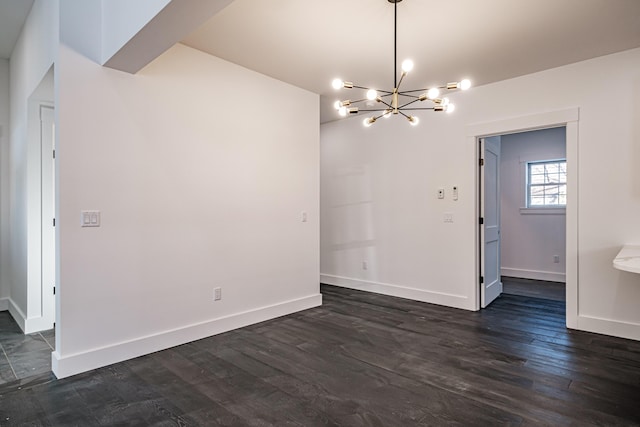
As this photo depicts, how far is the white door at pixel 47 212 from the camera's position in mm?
3672

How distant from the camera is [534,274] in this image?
6.30 meters

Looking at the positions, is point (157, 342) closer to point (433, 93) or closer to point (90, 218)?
point (90, 218)

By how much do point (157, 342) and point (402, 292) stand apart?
10.6ft

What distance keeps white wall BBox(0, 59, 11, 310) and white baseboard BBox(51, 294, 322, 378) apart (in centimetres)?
247

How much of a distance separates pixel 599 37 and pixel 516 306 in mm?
3087

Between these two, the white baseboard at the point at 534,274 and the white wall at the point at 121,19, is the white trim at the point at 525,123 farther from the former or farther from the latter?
the white wall at the point at 121,19

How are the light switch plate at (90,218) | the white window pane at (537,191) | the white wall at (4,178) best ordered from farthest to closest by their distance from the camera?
the white window pane at (537,191) < the white wall at (4,178) < the light switch plate at (90,218)

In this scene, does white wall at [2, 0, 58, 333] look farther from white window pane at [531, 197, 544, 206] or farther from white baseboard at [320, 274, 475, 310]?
white window pane at [531, 197, 544, 206]

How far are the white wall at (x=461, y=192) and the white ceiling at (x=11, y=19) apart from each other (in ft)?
13.2

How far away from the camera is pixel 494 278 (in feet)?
16.2

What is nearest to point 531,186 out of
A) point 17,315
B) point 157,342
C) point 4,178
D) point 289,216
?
point 289,216

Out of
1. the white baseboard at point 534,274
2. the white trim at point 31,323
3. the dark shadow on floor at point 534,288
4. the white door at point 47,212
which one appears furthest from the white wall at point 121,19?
the white baseboard at point 534,274

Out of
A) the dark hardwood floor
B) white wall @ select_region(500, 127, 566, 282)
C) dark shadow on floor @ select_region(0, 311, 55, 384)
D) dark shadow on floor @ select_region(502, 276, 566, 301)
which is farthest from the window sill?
dark shadow on floor @ select_region(0, 311, 55, 384)

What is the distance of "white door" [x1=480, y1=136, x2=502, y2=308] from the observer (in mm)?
4492
